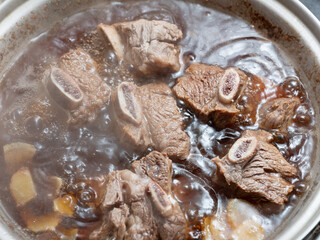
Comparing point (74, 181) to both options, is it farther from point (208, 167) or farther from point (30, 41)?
point (30, 41)

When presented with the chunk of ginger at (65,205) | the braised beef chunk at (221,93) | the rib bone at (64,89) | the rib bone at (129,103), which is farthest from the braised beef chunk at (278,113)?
the chunk of ginger at (65,205)

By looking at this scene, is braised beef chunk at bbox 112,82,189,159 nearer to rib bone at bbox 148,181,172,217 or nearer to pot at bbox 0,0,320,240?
rib bone at bbox 148,181,172,217

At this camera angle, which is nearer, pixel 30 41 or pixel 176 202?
pixel 176 202

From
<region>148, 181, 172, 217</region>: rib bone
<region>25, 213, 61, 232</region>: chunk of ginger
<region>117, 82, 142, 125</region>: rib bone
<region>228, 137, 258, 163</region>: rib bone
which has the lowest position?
<region>25, 213, 61, 232</region>: chunk of ginger

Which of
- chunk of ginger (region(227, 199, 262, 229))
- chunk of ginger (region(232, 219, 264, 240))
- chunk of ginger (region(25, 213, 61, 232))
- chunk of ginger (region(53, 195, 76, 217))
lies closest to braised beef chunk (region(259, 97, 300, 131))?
chunk of ginger (region(227, 199, 262, 229))

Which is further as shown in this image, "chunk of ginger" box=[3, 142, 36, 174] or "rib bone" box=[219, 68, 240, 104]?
"rib bone" box=[219, 68, 240, 104]

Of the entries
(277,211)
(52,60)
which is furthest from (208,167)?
(52,60)
